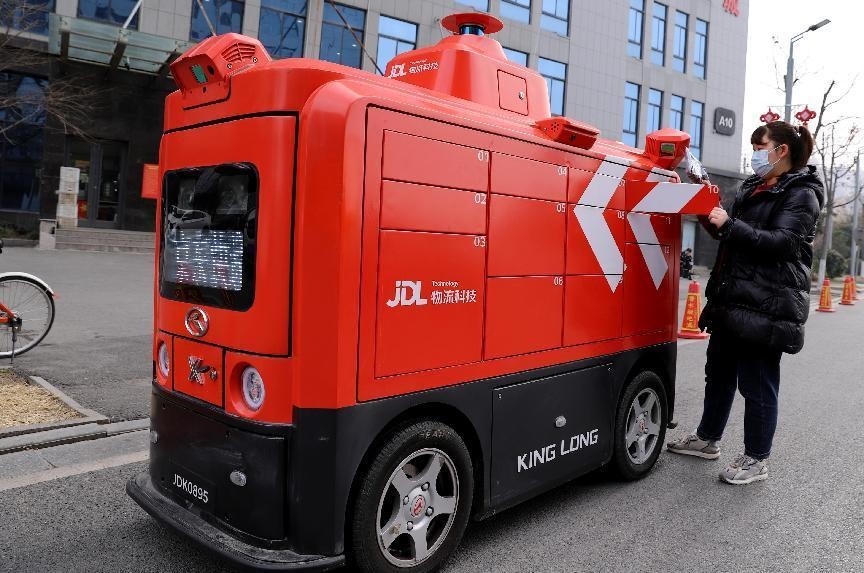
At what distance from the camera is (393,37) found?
24.7 m

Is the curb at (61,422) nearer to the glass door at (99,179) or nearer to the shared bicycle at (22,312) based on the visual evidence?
the shared bicycle at (22,312)

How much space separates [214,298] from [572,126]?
6.65ft

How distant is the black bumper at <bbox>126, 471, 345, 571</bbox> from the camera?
2.58 m

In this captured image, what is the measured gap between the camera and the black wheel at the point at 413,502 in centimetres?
277

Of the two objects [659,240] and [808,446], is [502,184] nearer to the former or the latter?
[659,240]

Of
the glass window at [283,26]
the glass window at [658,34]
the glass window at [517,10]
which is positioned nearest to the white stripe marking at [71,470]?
the glass window at [283,26]

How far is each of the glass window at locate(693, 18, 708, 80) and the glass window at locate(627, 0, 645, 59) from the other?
4579 millimetres

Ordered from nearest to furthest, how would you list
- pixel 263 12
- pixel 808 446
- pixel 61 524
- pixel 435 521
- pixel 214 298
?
pixel 214 298, pixel 435 521, pixel 61 524, pixel 808 446, pixel 263 12

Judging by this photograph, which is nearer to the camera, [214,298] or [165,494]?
[214,298]

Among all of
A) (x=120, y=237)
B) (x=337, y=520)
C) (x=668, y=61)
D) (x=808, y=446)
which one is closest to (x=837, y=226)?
(x=668, y=61)

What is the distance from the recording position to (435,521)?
3.14m

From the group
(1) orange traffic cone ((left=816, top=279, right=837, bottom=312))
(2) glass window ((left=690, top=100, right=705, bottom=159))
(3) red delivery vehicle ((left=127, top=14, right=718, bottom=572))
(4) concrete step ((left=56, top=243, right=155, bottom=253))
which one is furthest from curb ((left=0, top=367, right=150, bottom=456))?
(2) glass window ((left=690, top=100, right=705, bottom=159))

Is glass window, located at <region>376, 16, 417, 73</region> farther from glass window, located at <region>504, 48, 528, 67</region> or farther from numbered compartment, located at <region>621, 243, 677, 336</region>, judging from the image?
numbered compartment, located at <region>621, 243, 677, 336</region>

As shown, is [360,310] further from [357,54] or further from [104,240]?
[357,54]
